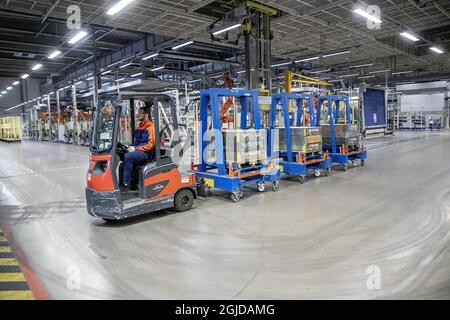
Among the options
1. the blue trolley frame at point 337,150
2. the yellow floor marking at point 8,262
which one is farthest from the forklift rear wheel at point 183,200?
the blue trolley frame at point 337,150

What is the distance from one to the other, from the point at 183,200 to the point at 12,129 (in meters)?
27.7

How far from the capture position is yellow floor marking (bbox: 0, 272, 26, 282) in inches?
132

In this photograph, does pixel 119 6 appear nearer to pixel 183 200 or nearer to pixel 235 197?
pixel 183 200

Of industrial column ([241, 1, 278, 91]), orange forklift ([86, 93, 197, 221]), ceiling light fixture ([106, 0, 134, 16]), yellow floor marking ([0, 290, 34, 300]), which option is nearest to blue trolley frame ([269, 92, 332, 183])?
industrial column ([241, 1, 278, 91])

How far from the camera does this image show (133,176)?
18.1 feet

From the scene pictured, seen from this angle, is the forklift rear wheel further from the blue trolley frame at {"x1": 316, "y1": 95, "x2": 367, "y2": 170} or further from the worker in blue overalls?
the blue trolley frame at {"x1": 316, "y1": 95, "x2": 367, "y2": 170}

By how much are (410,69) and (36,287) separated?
96.2ft

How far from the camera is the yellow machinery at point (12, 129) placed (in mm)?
26648

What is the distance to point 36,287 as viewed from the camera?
3166mm

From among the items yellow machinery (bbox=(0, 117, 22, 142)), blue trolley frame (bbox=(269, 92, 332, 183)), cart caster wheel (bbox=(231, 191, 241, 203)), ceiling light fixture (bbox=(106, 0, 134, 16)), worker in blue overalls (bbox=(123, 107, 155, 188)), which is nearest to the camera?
worker in blue overalls (bbox=(123, 107, 155, 188))

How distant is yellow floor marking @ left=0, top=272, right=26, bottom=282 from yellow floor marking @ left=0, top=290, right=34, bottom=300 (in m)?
0.27

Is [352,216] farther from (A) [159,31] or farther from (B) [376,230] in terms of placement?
(A) [159,31]

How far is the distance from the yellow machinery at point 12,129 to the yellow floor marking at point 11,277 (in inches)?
1090

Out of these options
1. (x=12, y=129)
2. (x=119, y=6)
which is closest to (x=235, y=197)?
(x=119, y=6)
